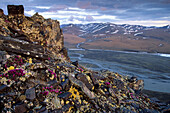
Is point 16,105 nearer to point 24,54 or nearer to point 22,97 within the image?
point 22,97

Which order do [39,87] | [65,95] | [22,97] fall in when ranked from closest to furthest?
[22,97], [39,87], [65,95]

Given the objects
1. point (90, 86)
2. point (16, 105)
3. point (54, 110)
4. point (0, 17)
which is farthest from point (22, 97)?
point (0, 17)

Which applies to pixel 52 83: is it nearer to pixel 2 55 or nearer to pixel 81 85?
pixel 81 85

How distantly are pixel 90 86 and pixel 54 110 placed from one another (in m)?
5.83

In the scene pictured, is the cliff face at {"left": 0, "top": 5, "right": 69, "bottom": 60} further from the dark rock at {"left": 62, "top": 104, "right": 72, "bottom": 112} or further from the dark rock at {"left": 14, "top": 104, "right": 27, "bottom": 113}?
the dark rock at {"left": 62, "top": 104, "right": 72, "bottom": 112}

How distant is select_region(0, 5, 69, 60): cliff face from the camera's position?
42.3 ft

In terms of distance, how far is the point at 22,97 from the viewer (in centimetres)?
940

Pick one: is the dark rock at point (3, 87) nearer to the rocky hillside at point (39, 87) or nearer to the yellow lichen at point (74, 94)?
the rocky hillside at point (39, 87)

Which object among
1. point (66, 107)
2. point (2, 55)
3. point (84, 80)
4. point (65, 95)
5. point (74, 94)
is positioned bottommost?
point (66, 107)

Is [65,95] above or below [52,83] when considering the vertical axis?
below

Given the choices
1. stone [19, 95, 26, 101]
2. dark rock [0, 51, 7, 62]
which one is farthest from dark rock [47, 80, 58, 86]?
dark rock [0, 51, 7, 62]

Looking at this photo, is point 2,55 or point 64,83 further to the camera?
point 64,83

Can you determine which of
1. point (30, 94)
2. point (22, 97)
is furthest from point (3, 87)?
point (30, 94)

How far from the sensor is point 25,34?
17953mm
